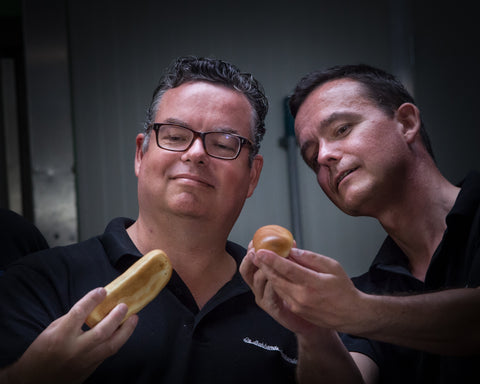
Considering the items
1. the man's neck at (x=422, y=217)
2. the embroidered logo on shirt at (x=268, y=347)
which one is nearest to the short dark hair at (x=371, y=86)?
the man's neck at (x=422, y=217)

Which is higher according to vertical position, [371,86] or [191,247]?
[371,86]

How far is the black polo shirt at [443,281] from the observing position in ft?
2.43

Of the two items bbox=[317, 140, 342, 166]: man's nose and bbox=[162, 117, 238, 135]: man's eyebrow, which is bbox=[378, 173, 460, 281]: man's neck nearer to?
bbox=[317, 140, 342, 166]: man's nose

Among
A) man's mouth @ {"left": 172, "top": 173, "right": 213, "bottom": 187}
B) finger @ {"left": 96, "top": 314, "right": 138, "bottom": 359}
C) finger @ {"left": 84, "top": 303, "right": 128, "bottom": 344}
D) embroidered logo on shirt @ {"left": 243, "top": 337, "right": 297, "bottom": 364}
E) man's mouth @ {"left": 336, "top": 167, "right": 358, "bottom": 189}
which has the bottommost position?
embroidered logo on shirt @ {"left": 243, "top": 337, "right": 297, "bottom": 364}

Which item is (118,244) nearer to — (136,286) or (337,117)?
(136,286)

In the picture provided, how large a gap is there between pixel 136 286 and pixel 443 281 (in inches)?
23.3

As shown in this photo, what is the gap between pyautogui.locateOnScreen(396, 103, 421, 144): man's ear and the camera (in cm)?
102


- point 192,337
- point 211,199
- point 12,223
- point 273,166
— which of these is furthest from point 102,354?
point 273,166

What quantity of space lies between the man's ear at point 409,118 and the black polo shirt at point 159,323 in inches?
21.4

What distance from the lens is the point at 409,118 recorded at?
1033 mm

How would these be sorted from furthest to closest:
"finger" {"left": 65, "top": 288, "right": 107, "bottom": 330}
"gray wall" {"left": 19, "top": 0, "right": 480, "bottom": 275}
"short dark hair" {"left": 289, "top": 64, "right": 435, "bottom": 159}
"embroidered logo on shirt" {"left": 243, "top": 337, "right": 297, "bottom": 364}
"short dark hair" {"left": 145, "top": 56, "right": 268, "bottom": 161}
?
"gray wall" {"left": 19, "top": 0, "right": 480, "bottom": 275} < "short dark hair" {"left": 289, "top": 64, "right": 435, "bottom": 159} < "short dark hair" {"left": 145, "top": 56, "right": 268, "bottom": 161} < "embroidered logo on shirt" {"left": 243, "top": 337, "right": 297, "bottom": 364} < "finger" {"left": 65, "top": 288, "right": 107, "bottom": 330}

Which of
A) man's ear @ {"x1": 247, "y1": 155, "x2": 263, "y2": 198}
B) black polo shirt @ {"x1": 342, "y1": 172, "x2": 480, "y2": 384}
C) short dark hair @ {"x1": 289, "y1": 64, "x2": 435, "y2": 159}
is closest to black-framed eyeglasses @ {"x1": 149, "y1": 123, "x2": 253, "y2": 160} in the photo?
man's ear @ {"x1": 247, "y1": 155, "x2": 263, "y2": 198}

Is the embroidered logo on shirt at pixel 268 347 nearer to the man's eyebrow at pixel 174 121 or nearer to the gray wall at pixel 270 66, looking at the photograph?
the man's eyebrow at pixel 174 121

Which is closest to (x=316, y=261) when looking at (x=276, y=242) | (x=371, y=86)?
(x=276, y=242)
